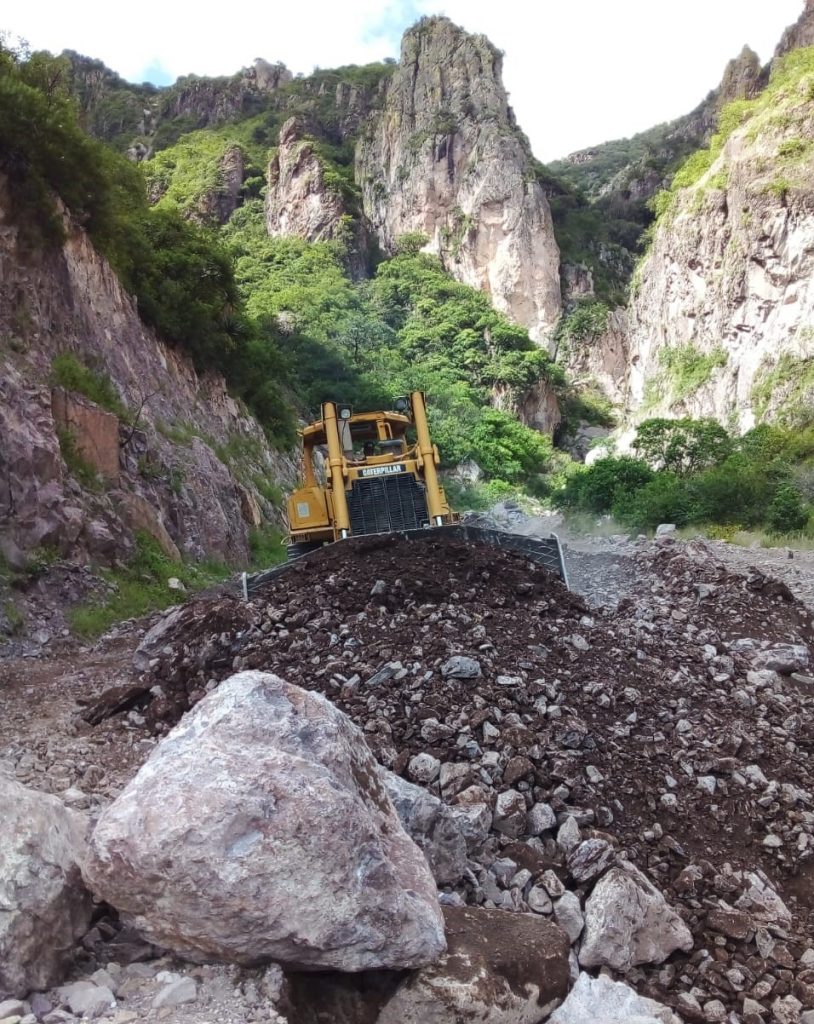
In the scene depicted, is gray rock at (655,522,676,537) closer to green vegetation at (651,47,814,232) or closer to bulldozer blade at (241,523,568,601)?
bulldozer blade at (241,523,568,601)

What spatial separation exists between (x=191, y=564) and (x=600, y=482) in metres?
19.3

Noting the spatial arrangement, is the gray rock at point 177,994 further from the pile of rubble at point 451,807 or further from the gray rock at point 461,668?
the gray rock at point 461,668

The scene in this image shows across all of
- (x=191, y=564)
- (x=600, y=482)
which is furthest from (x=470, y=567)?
(x=600, y=482)

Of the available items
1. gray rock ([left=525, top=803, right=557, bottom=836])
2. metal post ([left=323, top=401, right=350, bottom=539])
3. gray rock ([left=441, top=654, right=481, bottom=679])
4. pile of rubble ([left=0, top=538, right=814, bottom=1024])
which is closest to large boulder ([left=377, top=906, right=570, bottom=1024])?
pile of rubble ([left=0, top=538, right=814, bottom=1024])

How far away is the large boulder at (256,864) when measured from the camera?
7.23 feet

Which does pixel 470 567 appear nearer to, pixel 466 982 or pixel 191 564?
pixel 466 982

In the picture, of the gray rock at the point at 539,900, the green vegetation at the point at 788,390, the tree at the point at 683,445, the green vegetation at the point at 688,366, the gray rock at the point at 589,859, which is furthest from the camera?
the green vegetation at the point at 688,366

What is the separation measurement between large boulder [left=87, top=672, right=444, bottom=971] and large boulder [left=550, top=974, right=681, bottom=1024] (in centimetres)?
61

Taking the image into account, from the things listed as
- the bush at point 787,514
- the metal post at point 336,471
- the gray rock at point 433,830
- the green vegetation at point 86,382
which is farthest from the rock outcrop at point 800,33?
the gray rock at point 433,830

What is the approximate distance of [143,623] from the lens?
9.20 m

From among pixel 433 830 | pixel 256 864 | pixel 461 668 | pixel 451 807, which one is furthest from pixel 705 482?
pixel 256 864

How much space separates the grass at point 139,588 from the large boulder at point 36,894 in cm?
655

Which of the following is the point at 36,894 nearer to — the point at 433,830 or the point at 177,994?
the point at 177,994

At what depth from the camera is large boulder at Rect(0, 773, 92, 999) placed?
84.3 inches
